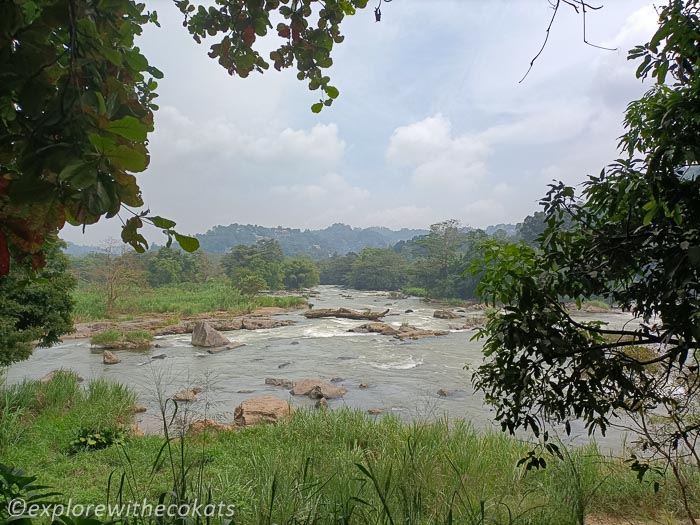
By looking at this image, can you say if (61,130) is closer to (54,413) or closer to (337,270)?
(54,413)

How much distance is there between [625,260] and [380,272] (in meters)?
33.3

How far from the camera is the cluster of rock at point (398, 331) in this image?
12.9 m

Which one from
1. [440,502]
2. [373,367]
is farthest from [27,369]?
[440,502]

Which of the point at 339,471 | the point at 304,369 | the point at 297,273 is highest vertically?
the point at 297,273

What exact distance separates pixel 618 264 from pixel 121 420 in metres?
4.92

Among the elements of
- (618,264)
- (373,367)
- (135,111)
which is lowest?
(373,367)

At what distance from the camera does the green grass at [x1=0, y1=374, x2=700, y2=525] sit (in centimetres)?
164

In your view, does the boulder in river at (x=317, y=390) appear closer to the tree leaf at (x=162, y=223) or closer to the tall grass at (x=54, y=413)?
the tall grass at (x=54, y=413)

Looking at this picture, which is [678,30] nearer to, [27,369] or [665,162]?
[665,162]

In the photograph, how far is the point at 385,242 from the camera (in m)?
103

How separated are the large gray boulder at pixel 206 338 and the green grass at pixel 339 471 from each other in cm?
617

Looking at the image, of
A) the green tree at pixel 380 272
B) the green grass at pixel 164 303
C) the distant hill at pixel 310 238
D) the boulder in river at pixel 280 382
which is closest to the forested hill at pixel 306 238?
the distant hill at pixel 310 238

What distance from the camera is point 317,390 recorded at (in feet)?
22.6

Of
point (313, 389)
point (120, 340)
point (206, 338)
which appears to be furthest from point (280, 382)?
point (120, 340)
